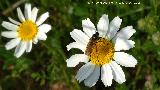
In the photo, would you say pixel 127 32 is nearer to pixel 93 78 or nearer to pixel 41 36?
pixel 93 78

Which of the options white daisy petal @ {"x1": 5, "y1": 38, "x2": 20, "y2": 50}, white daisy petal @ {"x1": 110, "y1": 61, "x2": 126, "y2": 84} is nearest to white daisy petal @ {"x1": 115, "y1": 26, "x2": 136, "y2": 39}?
white daisy petal @ {"x1": 110, "y1": 61, "x2": 126, "y2": 84}

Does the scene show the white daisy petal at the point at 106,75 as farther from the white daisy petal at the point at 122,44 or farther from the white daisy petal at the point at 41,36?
the white daisy petal at the point at 41,36

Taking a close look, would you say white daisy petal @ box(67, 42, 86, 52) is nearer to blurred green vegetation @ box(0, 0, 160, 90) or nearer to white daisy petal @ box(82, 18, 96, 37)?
white daisy petal @ box(82, 18, 96, 37)

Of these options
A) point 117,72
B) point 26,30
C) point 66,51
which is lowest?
point 66,51

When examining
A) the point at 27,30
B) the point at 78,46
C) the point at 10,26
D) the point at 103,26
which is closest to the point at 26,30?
the point at 27,30

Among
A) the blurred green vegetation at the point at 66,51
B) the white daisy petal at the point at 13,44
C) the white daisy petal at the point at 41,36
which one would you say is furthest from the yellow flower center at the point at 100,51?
the white daisy petal at the point at 13,44

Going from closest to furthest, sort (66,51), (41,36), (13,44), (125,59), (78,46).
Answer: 1. (125,59)
2. (78,46)
3. (41,36)
4. (13,44)
5. (66,51)

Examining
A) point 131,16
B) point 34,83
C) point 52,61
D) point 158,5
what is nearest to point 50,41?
point 52,61
